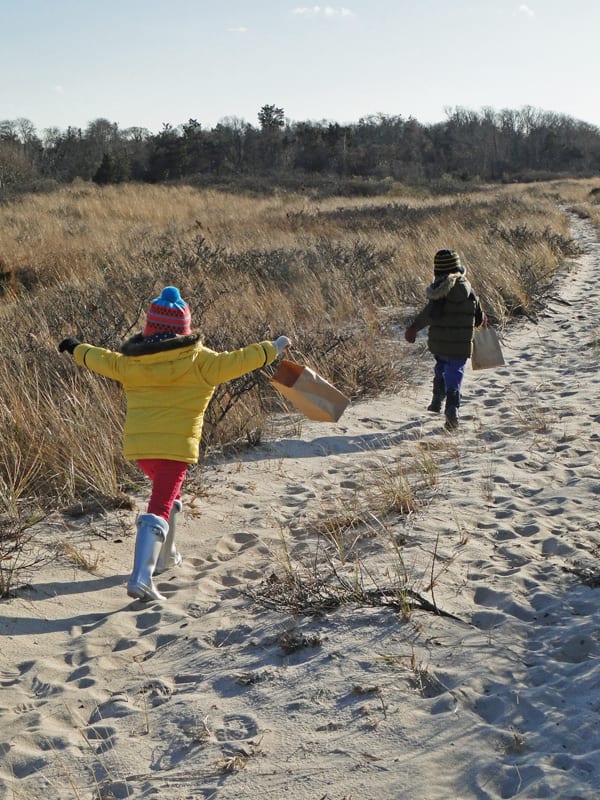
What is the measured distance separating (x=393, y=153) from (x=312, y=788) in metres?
58.4

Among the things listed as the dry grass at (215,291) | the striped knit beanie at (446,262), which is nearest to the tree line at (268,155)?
the dry grass at (215,291)

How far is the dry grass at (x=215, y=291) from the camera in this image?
191 inches

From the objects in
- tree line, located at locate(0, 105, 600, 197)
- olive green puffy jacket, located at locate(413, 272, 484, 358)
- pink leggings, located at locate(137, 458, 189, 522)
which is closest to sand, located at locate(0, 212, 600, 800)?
pink leggings, located at locate(137, 458, 189, 522)

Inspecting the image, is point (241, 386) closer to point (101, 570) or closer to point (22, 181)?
point (101, 570)

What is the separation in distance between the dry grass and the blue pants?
3.21ft

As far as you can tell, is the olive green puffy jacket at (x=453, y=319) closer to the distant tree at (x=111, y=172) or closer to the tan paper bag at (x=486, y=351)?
the tan paper bag at (x=486, y=351)

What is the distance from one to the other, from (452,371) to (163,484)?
3.34 meters

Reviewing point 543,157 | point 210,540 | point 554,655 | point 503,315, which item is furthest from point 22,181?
point 543,157

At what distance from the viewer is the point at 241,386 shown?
6273 millimetres

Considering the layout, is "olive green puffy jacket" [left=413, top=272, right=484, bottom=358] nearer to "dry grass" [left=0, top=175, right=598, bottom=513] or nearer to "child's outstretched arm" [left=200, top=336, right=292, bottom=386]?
"dry grass" [left=0, top=175, right=598, bottom=513]

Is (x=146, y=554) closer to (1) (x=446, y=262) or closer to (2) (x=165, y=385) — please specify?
(2) (x=165, y=385)

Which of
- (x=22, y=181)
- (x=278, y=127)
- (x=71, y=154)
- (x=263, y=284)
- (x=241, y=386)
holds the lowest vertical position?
(x=241, y=386)

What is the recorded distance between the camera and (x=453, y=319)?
6.32m

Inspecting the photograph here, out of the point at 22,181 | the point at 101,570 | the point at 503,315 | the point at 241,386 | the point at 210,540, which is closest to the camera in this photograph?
the point at 101,570
